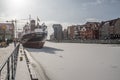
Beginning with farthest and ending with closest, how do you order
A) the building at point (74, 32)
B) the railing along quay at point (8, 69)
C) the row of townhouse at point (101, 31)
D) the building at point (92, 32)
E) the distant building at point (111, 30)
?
the building at point (74, 32) → the building at point (92, 32) → the row of townhouse at point (101, 31) → the distant building at point (111, 30) → the railing along quay at point (8, 69)

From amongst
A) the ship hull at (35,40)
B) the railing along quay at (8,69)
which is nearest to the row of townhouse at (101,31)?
the ship hull at (35,40)

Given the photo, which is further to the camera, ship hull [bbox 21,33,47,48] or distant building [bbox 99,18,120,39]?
distant building [bbox 99,18,120,39]

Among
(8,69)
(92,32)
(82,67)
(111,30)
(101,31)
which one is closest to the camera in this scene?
(8,69)

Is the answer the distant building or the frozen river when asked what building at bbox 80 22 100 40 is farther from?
the frozen river

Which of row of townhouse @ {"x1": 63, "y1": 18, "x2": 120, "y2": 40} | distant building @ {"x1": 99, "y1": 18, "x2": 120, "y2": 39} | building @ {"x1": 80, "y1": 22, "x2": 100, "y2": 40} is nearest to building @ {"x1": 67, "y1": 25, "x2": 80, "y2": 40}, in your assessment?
row of townhouse @ {"x1": 63, "y1": 18, "x2": 120, "y2": 40}

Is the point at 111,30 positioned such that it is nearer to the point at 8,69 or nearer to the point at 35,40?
the point at 35,40

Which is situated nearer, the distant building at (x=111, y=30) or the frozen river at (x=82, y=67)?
the frozen river at (x=82, y=67)

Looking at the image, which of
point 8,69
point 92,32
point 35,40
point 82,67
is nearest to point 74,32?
point 92,32

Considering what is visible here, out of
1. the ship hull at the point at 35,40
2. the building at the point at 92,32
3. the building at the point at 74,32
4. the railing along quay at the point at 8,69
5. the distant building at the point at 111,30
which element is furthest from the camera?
the building at the point at 74,32

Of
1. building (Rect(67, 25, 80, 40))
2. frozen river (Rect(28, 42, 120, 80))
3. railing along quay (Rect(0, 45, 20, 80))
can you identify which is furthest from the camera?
building (Rect(67, 25, 80, 40))

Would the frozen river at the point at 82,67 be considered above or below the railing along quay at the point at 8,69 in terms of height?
below

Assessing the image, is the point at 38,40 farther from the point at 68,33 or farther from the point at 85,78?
the point at 68,33

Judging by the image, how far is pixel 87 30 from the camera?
14800cm

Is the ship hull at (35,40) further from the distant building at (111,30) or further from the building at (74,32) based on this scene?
the building at (74,32)
